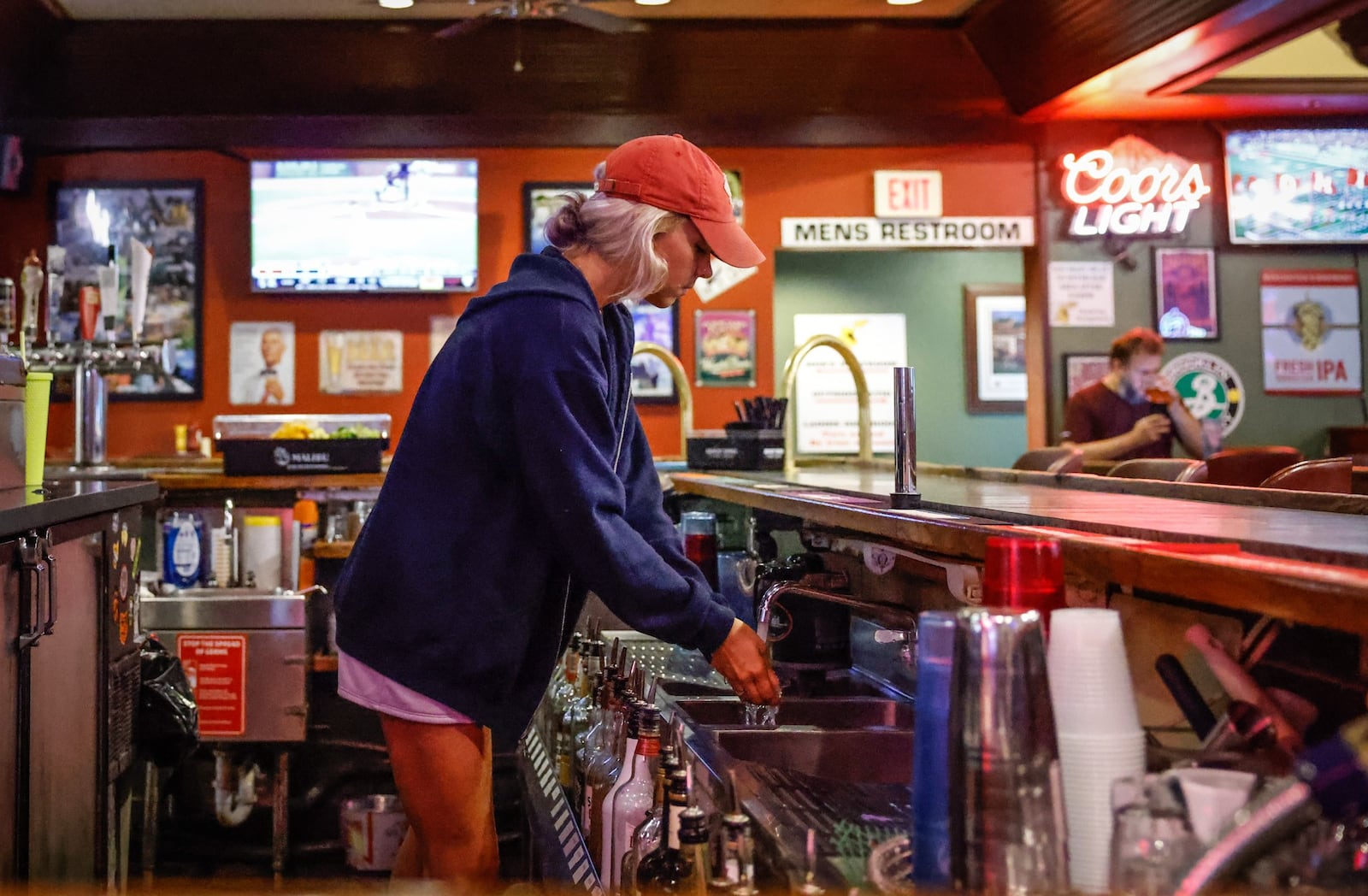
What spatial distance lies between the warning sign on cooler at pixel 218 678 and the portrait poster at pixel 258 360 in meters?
2.58

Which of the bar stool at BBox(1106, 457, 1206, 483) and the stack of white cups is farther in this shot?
the bar stool at BBox(1106, 457, 1206, 483)

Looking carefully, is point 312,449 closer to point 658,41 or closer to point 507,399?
point 507,399

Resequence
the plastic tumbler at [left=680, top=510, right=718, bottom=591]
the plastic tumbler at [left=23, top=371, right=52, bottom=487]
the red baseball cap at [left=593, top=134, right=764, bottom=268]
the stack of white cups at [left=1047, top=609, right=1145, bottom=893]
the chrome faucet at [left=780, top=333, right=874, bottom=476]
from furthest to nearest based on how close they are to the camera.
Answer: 1. the chrome faucet at [left=780, top=333, right=874, bottom=476]
2. the plastic tumbler at [left=680, top=510, right=718, bottom=591]
3. the plastic tumbler at [left=23, top=371, right=52, bottom=487]
4. the red baseball cap at [left=593, top=134, right=764, bottom=268]
5. the stack of white cups at [left=1047, top=609, right=1145, bottom=893]

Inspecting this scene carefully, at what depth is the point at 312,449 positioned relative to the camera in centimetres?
424

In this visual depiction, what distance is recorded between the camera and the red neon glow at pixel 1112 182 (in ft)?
21.4

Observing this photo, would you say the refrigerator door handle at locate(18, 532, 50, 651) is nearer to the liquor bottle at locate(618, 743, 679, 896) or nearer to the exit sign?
the liquor bottle at locate(618, 743, 679, 896)

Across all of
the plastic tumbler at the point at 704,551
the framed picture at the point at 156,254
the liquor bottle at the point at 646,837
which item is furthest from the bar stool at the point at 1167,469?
the framed picture at the point at 156,254

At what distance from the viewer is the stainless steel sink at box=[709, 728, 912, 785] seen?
6.53 ft

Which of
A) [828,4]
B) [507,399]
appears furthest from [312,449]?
[828,4]

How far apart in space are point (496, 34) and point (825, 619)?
448 cm

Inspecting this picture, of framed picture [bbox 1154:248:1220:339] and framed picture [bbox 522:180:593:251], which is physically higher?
framed picture [bbox 522:180:593:251]

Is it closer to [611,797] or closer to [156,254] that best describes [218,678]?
[611,797]

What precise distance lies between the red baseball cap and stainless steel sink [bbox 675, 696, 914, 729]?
824 millimetres

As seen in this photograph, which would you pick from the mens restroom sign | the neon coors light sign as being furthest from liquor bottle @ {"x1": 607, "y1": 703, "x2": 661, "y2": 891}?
the neon coors light sign
